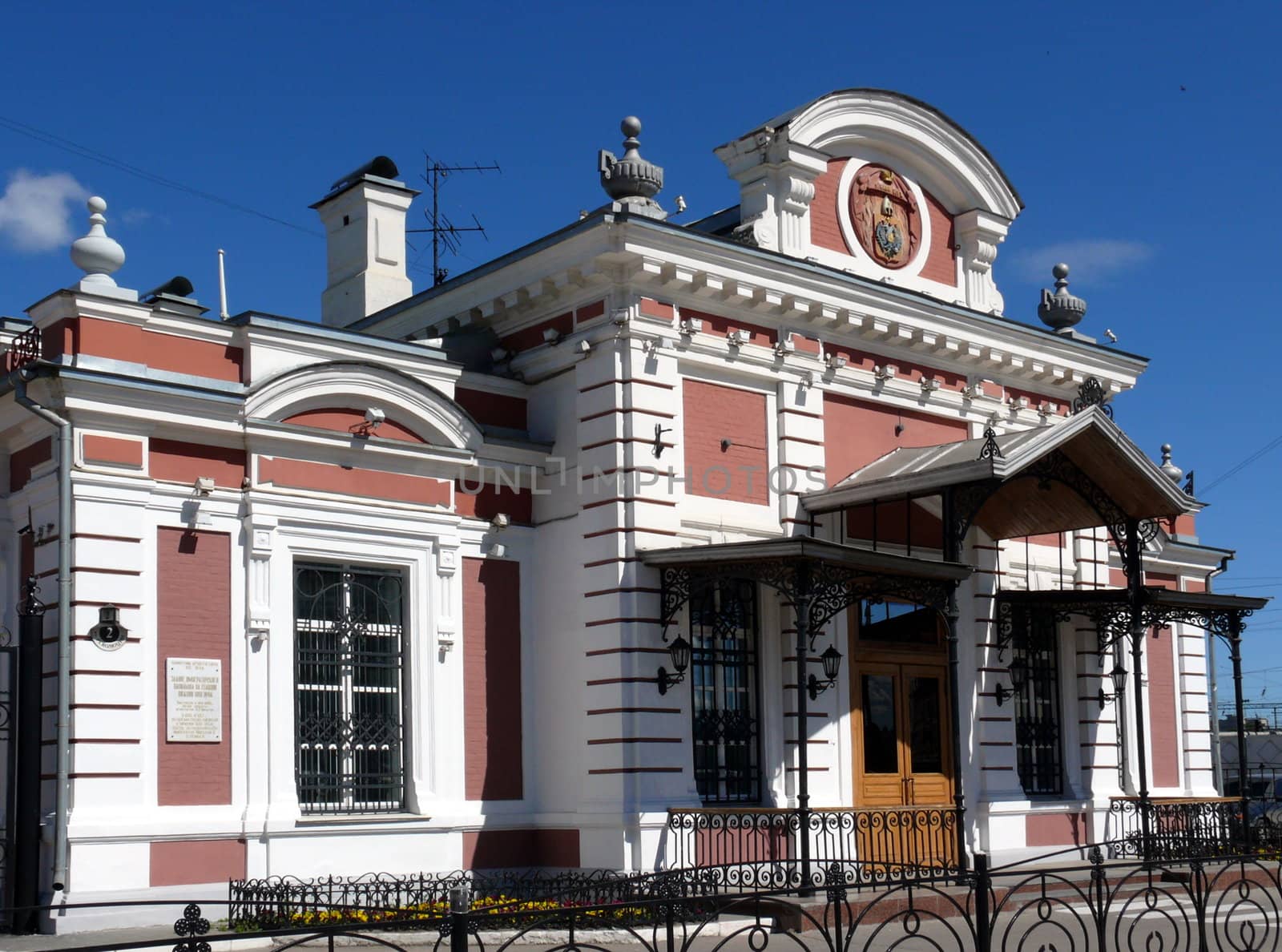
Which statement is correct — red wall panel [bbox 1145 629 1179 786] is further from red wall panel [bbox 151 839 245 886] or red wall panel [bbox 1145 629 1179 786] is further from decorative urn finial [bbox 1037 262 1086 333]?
red wall panel [bbox 151 839 245 886]

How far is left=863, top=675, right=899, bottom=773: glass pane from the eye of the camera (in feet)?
56.4

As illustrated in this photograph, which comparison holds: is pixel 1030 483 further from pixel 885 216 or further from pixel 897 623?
pixel 885 216

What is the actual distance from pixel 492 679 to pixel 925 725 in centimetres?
497

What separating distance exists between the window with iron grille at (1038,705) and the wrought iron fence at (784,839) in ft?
9.72

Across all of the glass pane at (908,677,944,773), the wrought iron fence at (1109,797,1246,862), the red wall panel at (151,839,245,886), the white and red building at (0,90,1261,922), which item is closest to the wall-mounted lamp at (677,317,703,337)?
the white and red building at (0,90,1261,922)

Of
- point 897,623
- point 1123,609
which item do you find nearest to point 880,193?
point 897,623

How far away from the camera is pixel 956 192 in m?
19.4

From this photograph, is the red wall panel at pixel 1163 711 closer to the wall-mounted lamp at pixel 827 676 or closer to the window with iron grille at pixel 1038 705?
the window with iron grille at pixel 1038 705

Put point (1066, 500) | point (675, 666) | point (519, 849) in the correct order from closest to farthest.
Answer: point (675, 666) → point (519, 849) → point (1066, 500)

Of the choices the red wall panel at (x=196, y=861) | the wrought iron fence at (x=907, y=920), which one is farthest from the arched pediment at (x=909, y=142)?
the red wall panel at (x=196, y=861)

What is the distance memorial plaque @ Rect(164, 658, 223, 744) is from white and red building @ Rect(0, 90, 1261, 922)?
0.03 m

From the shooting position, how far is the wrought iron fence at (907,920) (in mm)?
9242

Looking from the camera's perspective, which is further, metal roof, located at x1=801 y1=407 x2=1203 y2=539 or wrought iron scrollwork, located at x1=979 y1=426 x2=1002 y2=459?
metal roof, located at x1=801 y1=407 x2=1203 y2=539

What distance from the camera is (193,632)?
13.9 m
